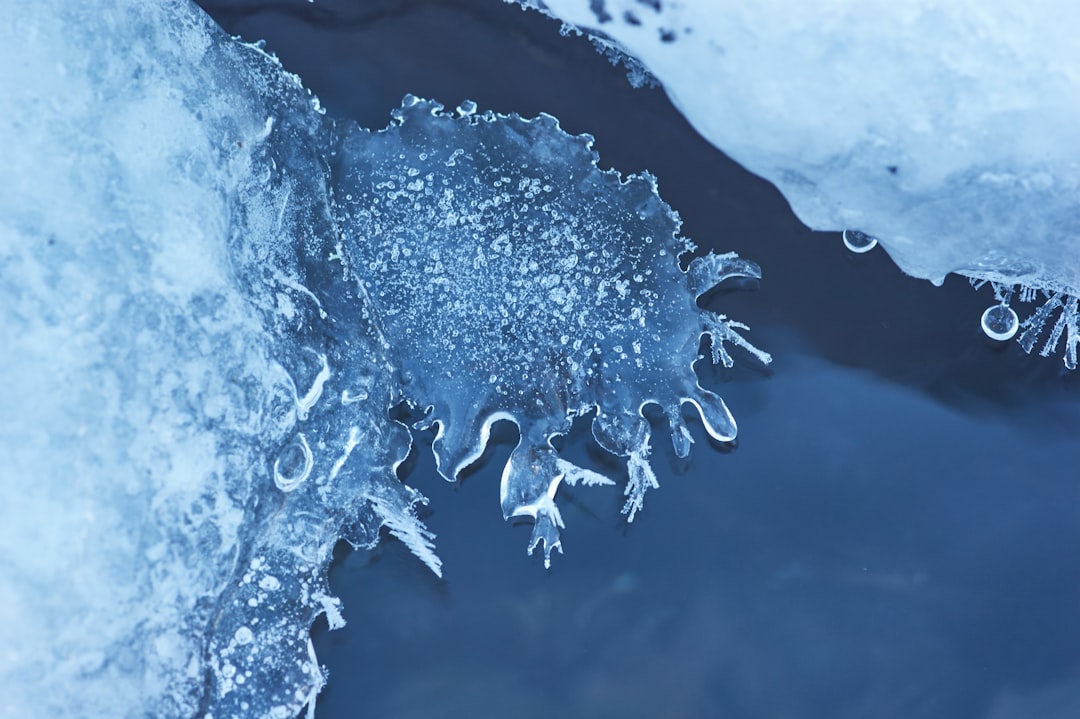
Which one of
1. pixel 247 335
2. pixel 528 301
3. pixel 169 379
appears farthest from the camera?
pixel 528 301

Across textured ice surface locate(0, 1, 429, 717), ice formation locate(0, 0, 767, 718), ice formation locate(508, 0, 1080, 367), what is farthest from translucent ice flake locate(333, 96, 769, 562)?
ice formation locate(508, 0, 1080, 367)

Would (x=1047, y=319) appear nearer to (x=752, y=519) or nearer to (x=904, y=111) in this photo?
(x=904, y=111)

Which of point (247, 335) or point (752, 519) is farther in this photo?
point (752, 519)

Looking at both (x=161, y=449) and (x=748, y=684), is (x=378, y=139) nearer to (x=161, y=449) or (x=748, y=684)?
(x=161, y=449)

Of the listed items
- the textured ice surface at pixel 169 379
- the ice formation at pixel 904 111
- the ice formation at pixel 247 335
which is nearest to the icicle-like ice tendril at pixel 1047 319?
the ice formation at pixel 904 111

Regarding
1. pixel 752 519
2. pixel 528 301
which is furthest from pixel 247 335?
pixel 752 519

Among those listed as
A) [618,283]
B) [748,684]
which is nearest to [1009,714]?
Answer: [748,684]
